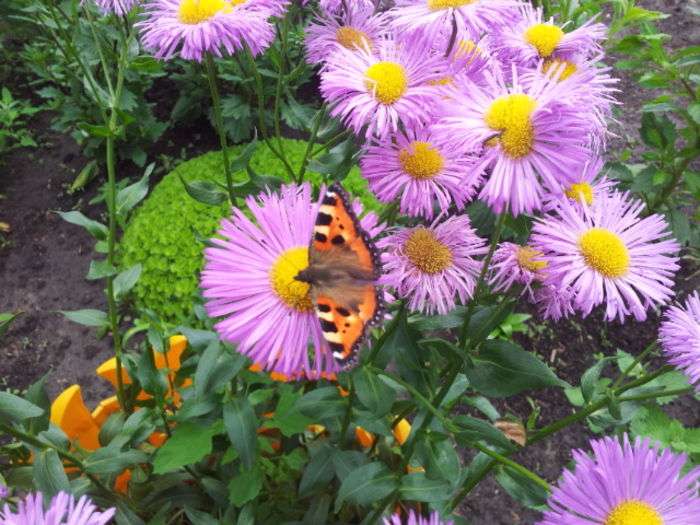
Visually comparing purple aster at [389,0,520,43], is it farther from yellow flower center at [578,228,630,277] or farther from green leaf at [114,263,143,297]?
green leaf at [114,263,143,297]

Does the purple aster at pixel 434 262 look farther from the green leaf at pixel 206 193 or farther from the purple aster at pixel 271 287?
the green leaf at pixel 206 193

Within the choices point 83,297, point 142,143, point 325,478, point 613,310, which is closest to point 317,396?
point 325,478

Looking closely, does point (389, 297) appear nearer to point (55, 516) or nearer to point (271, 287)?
point (271, 287)

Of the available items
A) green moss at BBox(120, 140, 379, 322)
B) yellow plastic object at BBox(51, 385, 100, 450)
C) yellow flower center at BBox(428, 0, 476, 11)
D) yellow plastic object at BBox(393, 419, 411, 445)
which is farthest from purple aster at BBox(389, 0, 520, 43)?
green moss at BBox(120, 140, 379, 322)

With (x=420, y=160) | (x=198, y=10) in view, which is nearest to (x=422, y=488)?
(x=420, y=160)

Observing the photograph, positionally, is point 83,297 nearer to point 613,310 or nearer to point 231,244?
point 231,244

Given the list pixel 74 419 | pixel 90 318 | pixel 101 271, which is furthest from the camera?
pixel 74 419

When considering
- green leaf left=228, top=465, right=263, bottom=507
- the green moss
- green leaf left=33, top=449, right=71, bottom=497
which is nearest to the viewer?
green leaf left=33, top=449, right=71, bottom=497
